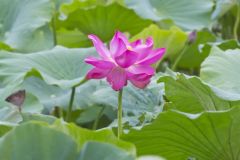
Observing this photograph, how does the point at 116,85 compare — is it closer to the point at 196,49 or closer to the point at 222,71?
the point at 222,71

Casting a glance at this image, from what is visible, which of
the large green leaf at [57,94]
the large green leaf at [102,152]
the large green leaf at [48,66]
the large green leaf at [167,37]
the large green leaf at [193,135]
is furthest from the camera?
the large green leaf at [167,37]

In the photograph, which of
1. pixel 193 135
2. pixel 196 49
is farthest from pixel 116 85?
pixel 196 49

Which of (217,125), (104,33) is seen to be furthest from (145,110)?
(104,33)

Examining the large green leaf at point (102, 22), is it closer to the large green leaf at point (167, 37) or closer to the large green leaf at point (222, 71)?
the large green leaf at point (167, 37)

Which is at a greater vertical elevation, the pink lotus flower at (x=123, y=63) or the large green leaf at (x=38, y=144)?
the large green leaf at (x=38, y=144)

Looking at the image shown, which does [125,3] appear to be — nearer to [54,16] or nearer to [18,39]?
[54,16]

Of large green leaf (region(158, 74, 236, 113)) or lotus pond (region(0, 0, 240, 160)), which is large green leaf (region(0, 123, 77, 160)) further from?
large green leaf (region(158, 74, 236, 113))

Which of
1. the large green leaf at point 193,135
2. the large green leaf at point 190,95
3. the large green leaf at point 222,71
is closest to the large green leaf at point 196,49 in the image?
the large green leaf at point 222,71
